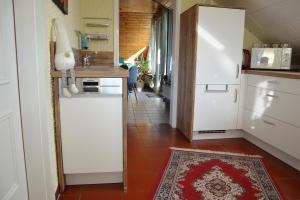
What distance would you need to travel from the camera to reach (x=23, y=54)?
134 centimetres

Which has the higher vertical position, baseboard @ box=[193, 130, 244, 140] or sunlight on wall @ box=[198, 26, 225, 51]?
sunlight on wall @ box=[198, 26, 225, 51]

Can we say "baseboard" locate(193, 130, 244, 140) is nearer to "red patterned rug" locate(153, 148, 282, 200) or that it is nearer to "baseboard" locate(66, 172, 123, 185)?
"red patterned rug" locate(153, 148, 282, 200)

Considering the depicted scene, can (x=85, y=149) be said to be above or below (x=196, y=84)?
below

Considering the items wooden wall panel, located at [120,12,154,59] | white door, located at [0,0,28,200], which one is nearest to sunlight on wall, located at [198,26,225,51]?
white door, located at [0,0,28,200]

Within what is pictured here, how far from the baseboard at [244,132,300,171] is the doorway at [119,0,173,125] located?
4.79 feet

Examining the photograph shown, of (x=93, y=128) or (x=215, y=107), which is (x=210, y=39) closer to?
(x=215, y=107)

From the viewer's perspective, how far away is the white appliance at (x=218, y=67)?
2.74 metres

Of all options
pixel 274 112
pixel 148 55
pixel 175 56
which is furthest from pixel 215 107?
pixel 148 55

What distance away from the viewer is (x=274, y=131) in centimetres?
246

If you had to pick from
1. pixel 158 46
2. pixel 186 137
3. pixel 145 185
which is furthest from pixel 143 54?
A: pixel 145 185

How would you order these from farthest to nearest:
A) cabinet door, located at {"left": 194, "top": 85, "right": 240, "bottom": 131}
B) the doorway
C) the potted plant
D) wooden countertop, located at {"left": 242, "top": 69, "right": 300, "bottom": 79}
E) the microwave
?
the potted plant → the doorway → cabinet door, located at {"left": 194, "top": 85, "right": 240, "bottom": 131} → the microwave → wooden countertop, located at {"left": 242, "top": 69, "right": 300, "bottom": 79}

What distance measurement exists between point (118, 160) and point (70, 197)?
0.44 meters

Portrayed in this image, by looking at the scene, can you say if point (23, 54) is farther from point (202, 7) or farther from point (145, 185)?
point (202, 7)

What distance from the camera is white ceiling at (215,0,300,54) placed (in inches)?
98.4
